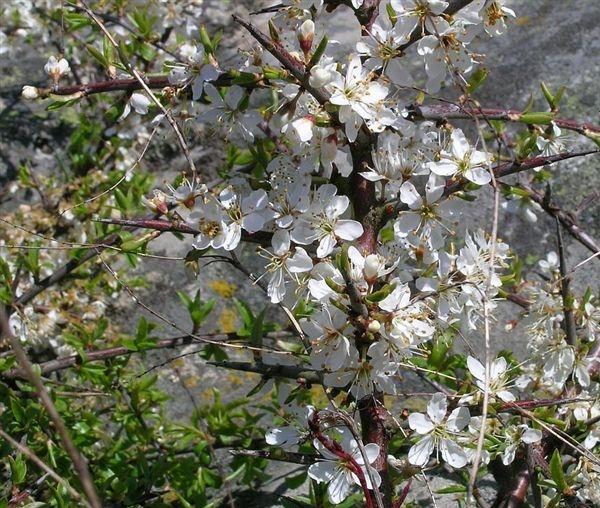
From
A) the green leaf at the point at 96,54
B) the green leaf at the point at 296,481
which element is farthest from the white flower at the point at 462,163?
the green leaf at the point at 296,481

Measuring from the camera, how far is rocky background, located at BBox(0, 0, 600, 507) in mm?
3088

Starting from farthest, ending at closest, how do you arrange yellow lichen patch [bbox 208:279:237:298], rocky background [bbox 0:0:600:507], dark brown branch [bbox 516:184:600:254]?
yellow lichen patch [bbox 208:279:237:298]
rocky background [bbox 0:0:600:507]
dark brown branch [bbox 516:184:600:254]

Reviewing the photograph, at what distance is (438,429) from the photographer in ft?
5.90

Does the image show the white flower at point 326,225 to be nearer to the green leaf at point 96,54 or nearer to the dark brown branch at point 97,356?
the green leaf at point 96,54

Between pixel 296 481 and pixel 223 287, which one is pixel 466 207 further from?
pixel 296 481

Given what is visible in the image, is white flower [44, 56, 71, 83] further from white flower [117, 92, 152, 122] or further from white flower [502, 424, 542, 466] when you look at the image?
white flower [502, 424, 542, 466]

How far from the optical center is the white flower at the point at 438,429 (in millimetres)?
1775

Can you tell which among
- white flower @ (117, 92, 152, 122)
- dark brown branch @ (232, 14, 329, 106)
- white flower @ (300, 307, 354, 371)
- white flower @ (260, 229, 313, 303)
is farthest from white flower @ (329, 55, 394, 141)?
white flower @ (117, 92, 152, 122)

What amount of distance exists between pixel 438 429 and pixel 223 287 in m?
1.65

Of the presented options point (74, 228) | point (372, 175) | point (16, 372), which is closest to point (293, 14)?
point (372, 175)

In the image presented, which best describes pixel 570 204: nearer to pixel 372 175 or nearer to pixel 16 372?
pixel 372 175

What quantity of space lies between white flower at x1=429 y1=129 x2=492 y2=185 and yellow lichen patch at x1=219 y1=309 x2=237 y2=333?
1564 mm

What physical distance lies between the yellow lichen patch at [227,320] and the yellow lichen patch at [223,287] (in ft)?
0.27

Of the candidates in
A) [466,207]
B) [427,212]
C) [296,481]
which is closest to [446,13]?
[427,212]
